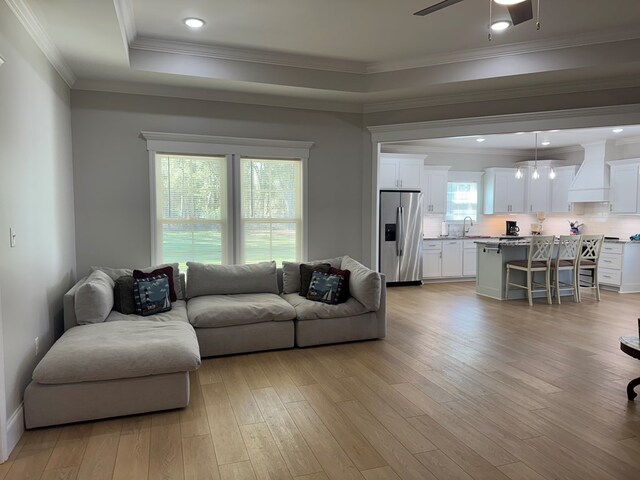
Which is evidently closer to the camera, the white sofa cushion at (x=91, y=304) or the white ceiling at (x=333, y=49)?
the white ceiling at (x=333, y=49)

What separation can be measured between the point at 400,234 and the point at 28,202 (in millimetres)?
6074

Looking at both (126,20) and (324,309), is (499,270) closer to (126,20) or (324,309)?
(324,309)

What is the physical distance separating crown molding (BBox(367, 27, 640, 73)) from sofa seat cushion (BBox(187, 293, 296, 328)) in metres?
2.83

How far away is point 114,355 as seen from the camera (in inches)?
116

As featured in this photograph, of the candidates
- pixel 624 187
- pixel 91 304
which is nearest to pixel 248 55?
pixel 91 304

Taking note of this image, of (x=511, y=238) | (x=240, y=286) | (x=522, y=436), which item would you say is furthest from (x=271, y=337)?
(x=511, y=238)

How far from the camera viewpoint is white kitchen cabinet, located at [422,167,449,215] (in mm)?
8680

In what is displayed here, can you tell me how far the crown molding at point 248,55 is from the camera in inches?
166

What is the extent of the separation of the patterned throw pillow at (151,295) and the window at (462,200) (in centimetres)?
649

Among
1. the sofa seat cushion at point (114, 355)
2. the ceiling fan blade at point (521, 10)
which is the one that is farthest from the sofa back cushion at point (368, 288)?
the ceiling fan blade at point (521, 10)

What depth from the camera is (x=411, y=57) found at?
4672mm

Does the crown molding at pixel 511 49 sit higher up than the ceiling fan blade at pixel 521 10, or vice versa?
the crown molding at pixel 511 49

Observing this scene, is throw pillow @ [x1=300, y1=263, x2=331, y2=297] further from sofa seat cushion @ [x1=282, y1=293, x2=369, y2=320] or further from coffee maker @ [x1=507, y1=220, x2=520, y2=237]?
coffee maker @ [x1=507, y1=220, x2=520, y2=237]

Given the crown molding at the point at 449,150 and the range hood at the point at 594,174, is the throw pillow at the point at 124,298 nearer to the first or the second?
the crown molding at the point at 449,150
